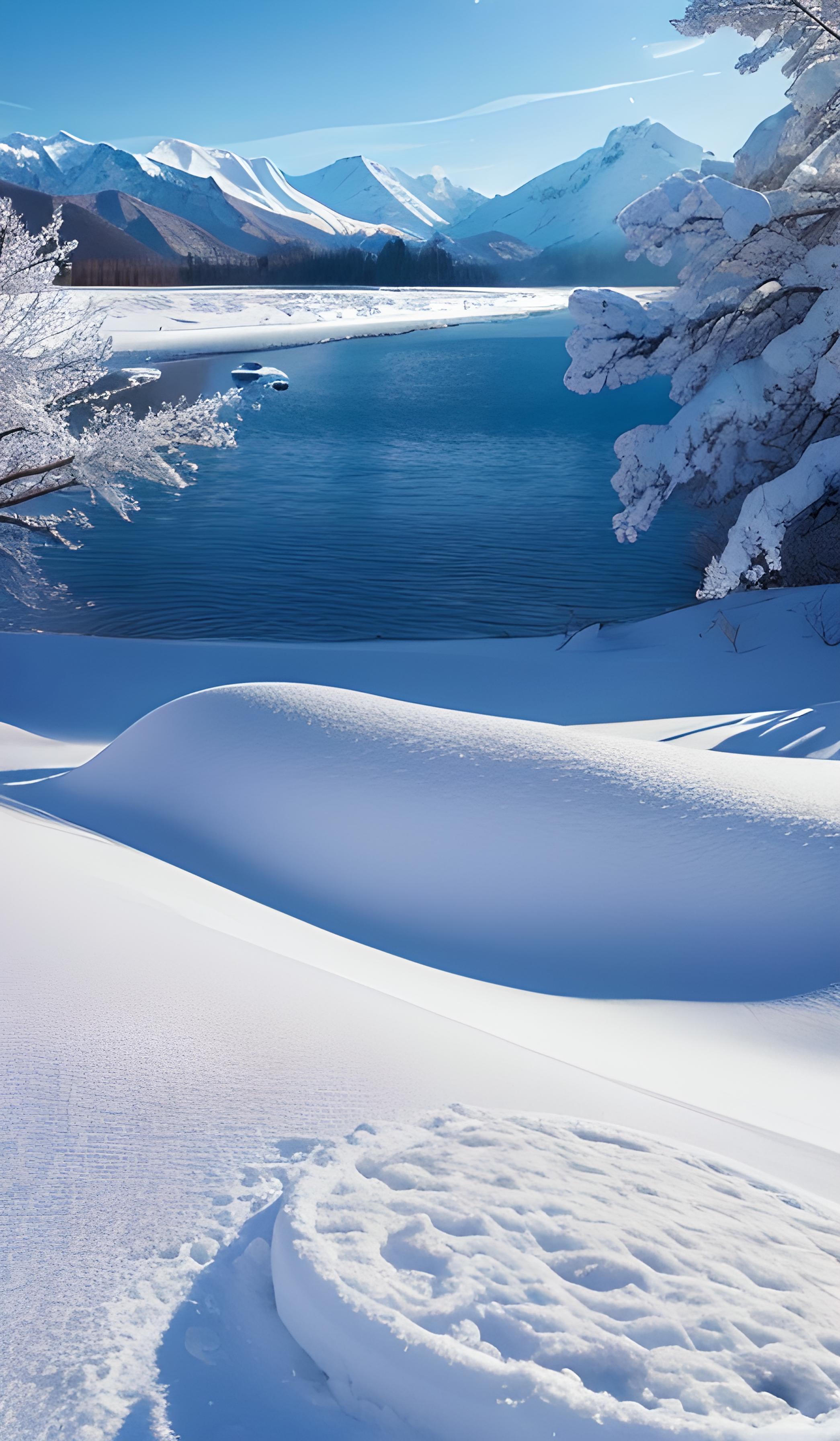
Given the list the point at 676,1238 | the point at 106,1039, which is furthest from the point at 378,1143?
the point at 106,1039

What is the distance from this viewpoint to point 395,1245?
1.64 m

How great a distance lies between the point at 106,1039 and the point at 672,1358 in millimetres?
1436

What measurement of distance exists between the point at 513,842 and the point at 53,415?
33.1ft

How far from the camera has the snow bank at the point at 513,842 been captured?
360 cm

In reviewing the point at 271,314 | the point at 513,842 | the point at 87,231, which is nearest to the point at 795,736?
the point at 513,842

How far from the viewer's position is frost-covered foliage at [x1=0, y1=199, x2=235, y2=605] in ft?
35.7

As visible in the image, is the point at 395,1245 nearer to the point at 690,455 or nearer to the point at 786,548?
the point at 690,455

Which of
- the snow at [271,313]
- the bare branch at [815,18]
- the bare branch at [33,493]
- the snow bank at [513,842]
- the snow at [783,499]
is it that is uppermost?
the snow at [271,313]

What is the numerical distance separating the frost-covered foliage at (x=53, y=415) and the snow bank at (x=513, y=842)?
22.8 feet

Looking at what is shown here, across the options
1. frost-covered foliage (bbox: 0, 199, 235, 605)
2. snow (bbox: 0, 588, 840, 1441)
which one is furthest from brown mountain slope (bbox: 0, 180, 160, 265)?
snow (bbox: 0, 588, 840, 1441)

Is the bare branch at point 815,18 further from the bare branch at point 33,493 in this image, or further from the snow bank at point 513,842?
the bare branch at point 33,493

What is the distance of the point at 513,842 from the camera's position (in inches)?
159

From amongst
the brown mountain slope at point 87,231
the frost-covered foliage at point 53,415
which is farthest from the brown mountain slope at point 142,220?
Answer: the frost-covered foliage at point 53,415

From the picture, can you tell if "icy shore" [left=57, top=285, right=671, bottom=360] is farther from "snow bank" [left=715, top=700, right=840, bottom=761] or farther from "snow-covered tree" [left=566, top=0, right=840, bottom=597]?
"snow bank" [left=715, top=700, right=840, bottom=761]
